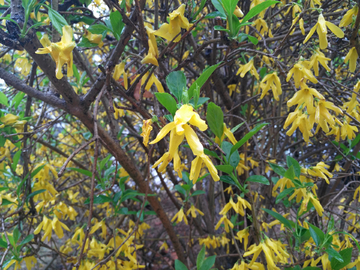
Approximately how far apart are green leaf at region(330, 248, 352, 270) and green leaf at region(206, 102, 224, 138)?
710mm

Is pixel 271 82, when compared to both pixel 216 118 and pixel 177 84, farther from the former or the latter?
pixel 177 84

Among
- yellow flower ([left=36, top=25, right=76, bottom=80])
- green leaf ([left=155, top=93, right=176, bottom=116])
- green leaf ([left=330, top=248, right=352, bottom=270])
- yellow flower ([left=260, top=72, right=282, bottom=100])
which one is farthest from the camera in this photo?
yellow flower ([left=260, top=72, right=282, bottom=100])

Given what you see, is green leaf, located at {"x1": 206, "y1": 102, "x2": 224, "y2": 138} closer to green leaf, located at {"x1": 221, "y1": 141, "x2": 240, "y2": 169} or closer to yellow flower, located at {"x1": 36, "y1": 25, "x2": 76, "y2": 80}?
green leaf, located at {"x1": 221, "y1": 141, "x2": 240, "y2": 169}

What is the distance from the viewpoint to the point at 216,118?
906 millimetres

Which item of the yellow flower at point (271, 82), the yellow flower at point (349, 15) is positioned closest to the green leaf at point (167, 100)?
the yellow flower at point (271, 82)

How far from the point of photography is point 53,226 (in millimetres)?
1328

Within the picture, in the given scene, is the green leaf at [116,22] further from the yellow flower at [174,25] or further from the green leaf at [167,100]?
the green leaf at [167,100]

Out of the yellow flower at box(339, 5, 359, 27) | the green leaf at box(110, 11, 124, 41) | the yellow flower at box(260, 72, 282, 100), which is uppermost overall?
the green leaf at box(110, 11, 124, 41)

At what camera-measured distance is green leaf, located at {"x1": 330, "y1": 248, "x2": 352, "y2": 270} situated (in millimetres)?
967

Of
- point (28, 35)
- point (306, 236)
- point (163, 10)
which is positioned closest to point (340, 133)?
point (306, 236)

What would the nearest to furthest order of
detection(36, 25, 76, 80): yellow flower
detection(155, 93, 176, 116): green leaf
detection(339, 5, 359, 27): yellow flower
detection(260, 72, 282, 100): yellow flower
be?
detection(155, 93, 176, 116): green leaf → detection(36, 25, 76, 80): yellow flower → detection(339, 5, 359, 27): yellow flower → detection(260, 72, 282, 100): yellow flower

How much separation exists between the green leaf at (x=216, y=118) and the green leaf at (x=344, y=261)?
0.71 meters

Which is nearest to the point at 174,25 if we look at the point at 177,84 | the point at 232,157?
the point at 177,84

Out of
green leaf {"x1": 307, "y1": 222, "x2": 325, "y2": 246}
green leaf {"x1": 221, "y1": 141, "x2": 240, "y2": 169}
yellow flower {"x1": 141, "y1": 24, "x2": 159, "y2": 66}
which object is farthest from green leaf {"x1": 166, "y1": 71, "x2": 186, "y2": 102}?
green leaf {"x1": 307, "y1": 222, "x2": 325, "y2": 246}
